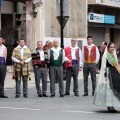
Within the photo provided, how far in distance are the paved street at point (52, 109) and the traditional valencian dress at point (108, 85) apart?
0.29 meters

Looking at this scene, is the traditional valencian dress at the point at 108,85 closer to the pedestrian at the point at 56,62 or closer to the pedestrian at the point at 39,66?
the pedestrian at the point at 56,62

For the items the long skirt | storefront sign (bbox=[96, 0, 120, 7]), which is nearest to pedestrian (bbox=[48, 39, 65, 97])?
the long skirt

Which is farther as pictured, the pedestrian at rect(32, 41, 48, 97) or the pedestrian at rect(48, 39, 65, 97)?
the pedestrian at rect(32, 41, 48, 97)

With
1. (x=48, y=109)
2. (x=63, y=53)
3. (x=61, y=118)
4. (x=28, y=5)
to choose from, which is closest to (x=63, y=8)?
(x=28, y=5)

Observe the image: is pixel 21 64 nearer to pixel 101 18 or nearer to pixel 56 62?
pixel 56 62

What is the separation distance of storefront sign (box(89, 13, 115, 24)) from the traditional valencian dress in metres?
26.3

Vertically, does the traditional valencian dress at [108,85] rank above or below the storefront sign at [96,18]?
below

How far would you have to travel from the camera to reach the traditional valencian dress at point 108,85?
1327 cm

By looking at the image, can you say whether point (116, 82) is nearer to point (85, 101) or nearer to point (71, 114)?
point (71, 114)

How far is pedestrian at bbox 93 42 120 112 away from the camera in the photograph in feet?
43.5

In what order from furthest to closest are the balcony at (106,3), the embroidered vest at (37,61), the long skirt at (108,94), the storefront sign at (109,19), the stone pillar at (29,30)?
1. the storefront sign at (109,19)
2. the balcony at (106,3)
3. the stone pillar at (29,30)
4. the embroidered vest at (37,61)
5. the long skirt at (108,94)

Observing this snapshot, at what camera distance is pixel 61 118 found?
40.3ft

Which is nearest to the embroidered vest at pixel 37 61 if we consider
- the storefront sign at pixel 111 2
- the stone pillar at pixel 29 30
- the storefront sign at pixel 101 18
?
the stone pillar at pixel 29 30

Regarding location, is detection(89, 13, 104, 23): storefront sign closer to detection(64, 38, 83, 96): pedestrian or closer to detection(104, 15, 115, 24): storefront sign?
detection(104, 15, 115, 24): storefront sign
